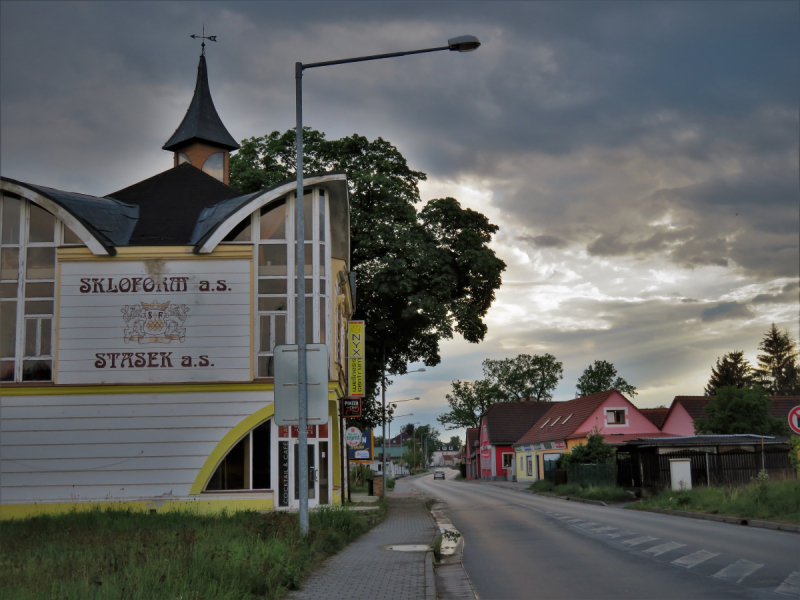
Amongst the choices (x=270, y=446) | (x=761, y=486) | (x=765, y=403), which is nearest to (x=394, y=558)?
(x=270, y=446)

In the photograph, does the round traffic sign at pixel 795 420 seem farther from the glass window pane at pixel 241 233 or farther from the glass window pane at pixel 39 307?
the glass window pane at pixel 39 307

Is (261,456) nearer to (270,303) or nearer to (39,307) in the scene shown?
(270,303)

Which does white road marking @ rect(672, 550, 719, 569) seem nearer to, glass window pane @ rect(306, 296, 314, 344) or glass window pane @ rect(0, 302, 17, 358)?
glass window pane @ rect(306, 296, 314, 344)

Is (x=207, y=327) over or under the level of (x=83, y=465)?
over

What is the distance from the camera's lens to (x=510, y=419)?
261ft

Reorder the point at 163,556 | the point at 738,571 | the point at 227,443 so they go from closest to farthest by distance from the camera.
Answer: the point at 163,556
the point at 738,571
the point at 227,443

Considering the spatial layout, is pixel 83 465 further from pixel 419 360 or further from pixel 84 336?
pixel 419 360

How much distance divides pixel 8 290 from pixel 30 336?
4.85ft

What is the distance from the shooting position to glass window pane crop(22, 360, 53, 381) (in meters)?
22.9

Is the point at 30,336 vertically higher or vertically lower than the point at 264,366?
higher

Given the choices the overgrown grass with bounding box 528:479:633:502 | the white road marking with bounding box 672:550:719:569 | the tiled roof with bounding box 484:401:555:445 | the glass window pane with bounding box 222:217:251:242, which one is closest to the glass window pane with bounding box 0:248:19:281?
the glass window pane with bounding box 222:217:251:242

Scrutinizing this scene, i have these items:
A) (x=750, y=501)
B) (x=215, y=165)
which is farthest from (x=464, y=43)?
(x=215, y=165)

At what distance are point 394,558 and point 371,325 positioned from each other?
2014 centimetres

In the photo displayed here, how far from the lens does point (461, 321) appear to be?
110 feet
